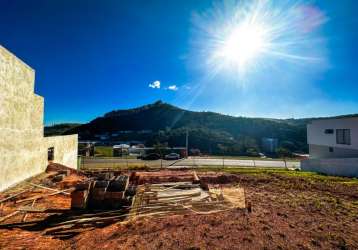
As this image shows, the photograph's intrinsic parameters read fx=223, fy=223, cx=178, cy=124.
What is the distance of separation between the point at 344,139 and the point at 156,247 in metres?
29.1

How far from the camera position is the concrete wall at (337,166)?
805 inches

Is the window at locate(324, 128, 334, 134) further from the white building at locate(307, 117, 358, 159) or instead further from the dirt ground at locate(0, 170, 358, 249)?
the dirt ground at locate(0, 170, 358, 249)

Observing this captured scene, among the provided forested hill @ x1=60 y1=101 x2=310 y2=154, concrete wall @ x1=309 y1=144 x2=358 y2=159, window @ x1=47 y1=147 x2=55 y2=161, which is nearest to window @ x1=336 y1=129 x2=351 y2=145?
concrete wall @ x1=309 y1=144 x2=358 y2=159

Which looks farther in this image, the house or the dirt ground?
the house

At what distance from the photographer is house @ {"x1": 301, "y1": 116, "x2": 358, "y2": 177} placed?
69.9 ft

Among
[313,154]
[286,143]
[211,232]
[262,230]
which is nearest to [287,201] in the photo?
[262,230]

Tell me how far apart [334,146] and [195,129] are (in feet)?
173

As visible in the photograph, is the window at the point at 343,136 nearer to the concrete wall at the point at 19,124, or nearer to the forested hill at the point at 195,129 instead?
the forested hill at the point at 195,129

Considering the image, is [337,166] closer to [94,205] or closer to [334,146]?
[334,146]

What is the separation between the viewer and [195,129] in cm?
7906

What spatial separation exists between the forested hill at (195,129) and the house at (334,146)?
25494 millimetres

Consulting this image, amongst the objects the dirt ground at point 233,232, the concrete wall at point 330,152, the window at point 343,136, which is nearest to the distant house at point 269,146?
the concrete wall at point 330,152

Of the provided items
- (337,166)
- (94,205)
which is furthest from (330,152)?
(94,205)

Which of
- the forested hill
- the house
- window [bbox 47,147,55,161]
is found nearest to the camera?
window [bbox 47,147,55,161]
